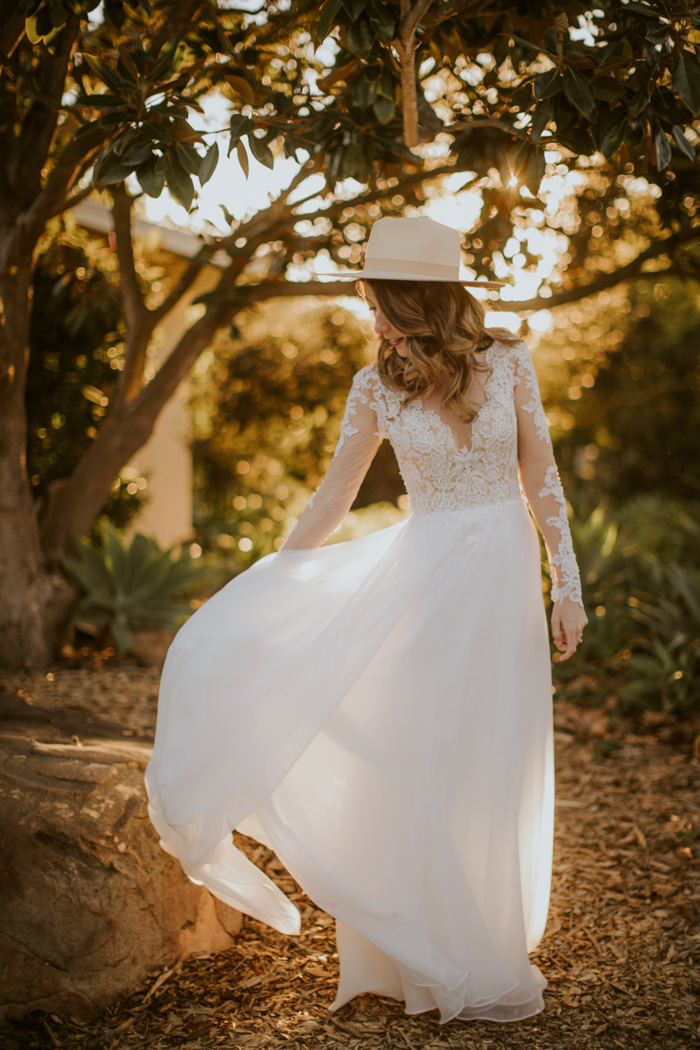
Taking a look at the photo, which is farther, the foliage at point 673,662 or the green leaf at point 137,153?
the foliage at point 673,662

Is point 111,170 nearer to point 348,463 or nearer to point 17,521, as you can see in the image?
point 348,463

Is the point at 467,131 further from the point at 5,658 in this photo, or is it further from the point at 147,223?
the point at 147,223

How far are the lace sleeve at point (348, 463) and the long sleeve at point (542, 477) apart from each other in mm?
476

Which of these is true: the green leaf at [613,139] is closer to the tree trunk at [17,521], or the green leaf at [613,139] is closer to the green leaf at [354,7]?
the green leaf at [354,7]

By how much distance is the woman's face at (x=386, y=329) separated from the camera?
2600 mm

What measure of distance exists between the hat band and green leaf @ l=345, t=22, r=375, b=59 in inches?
31.8

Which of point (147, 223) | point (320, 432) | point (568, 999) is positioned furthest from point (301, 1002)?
point (320, 432)

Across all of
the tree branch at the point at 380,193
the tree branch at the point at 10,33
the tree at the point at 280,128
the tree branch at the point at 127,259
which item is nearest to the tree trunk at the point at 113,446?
the tree at the point at 280,128

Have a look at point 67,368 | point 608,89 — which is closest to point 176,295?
point 67,368

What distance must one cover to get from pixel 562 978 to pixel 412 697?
1141mm

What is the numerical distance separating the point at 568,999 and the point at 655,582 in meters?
4.20

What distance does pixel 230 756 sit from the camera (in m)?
2.37

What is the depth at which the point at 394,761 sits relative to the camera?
8.07 feet

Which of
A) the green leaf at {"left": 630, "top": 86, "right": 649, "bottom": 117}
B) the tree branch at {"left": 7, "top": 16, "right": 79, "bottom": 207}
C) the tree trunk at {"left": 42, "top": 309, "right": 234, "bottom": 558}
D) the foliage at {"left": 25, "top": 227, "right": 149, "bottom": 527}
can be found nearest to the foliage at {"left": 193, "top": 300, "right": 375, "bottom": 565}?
the foliage at {"left": 25, "top": 227, "right": 149, "bottom": 527}
